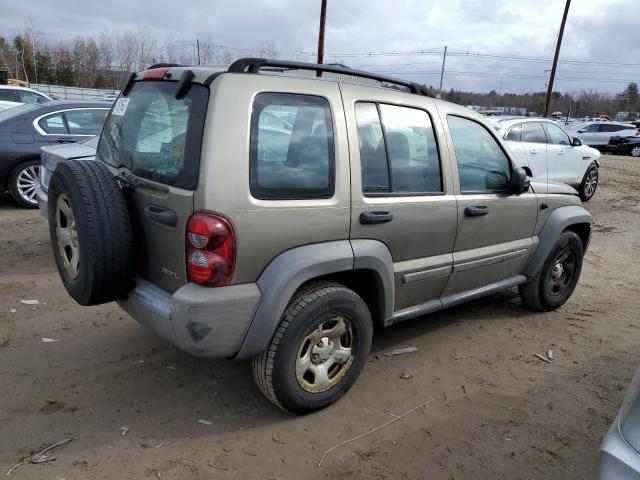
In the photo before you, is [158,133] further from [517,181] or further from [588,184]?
[588,184]

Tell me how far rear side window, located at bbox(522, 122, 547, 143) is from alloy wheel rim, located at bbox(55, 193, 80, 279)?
26.3ft

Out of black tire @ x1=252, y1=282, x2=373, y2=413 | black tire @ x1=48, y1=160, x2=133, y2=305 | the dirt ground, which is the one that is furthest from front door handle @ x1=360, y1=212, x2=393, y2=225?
black tire @ x1=48, y1=160, x2=133, y2=305

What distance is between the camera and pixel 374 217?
2.88 metres

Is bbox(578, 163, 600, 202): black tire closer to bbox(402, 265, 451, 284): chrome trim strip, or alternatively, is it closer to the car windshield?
bbox(402, 265, 451, 284): chrome trim strip

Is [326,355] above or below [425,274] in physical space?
below

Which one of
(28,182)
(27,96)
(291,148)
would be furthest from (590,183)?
(27,96)

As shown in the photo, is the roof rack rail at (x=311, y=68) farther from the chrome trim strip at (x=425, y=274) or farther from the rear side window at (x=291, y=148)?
the chrome trim strip at (x=425, y=274)

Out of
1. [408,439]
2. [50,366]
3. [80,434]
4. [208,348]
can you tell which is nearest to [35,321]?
[50,366]

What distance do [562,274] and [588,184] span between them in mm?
7157

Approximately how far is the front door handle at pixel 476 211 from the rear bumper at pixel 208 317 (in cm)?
169

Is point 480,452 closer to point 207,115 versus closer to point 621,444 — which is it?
point 621,444

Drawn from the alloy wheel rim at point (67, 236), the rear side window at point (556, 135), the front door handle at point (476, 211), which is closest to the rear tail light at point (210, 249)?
the alloy wheel rim at point (67, 236)

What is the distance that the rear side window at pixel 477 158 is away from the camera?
3490mm

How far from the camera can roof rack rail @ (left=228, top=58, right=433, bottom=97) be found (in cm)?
257
